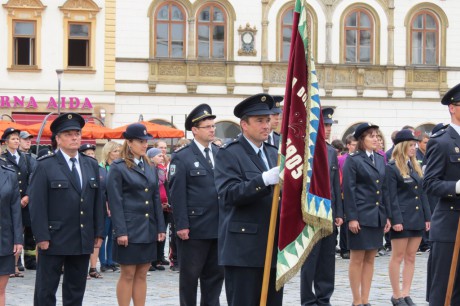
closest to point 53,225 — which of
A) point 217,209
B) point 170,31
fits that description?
point 217,209

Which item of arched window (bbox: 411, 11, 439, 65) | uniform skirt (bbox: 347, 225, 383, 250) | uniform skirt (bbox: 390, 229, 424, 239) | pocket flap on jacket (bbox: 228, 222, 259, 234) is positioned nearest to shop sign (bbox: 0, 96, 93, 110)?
arched window (bbox: 411, 11, 439, 65)

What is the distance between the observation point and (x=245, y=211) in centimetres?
791

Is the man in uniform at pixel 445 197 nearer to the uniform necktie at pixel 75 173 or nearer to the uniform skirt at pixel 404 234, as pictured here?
the uniform necktie at pixel 75 173

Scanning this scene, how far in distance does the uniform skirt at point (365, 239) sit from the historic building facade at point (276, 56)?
2674cm

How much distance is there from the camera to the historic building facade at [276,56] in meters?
39.3

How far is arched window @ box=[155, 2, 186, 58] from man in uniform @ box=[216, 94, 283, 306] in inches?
1245

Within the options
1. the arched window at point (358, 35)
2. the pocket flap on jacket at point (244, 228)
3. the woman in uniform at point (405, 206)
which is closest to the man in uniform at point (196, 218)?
the woman in uniform at point (405, 206)

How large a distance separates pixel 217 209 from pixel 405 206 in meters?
2.94

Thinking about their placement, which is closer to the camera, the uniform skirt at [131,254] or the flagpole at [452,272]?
the flagpole at [452,272]

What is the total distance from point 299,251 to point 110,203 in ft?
12.2

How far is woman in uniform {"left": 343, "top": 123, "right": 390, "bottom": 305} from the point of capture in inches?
473

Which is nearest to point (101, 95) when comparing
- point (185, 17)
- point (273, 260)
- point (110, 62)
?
point (110, 62)

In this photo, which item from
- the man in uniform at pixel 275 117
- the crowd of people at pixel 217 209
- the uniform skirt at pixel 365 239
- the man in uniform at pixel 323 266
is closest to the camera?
the crowd of people at pixel 217 209

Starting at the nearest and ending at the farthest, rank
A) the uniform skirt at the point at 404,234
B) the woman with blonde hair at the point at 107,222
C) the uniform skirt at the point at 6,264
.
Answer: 1. the uniform skirt at the point at 6,264
2. the uniform skirt at the point at 404,234
3. the woman with blonde hair at the point at 107,222
